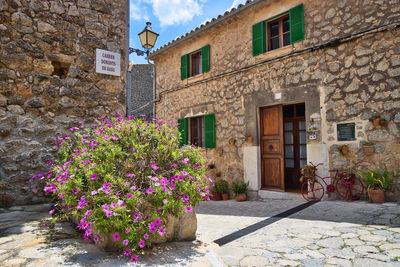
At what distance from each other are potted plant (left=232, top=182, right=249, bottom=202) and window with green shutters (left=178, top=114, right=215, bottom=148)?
1.54 meters

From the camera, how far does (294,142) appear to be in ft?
26.2

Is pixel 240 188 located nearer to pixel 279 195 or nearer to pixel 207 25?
pixel 279 195

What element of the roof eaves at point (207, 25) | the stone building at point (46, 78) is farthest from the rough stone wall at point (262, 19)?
the stone building at point (46, 78)

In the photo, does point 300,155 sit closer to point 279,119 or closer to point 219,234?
point 279,119

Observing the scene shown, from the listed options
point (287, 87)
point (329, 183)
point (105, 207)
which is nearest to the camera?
point (105, 207)

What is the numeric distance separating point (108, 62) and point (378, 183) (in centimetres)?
533

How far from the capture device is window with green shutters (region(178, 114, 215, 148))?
28.0 feet

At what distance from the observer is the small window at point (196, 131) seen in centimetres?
924

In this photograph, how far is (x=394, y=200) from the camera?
514cm

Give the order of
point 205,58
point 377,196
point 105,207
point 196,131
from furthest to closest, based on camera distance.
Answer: point 196,131, point 205,58, point 377,196, point 105,207

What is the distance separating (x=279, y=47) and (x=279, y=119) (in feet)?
6.16

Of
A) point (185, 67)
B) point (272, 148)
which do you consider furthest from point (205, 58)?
point (272, 148)

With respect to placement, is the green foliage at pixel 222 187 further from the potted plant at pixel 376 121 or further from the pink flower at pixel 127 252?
the pink flower at pixel 127 252

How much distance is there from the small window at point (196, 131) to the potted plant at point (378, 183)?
504 centimetres
